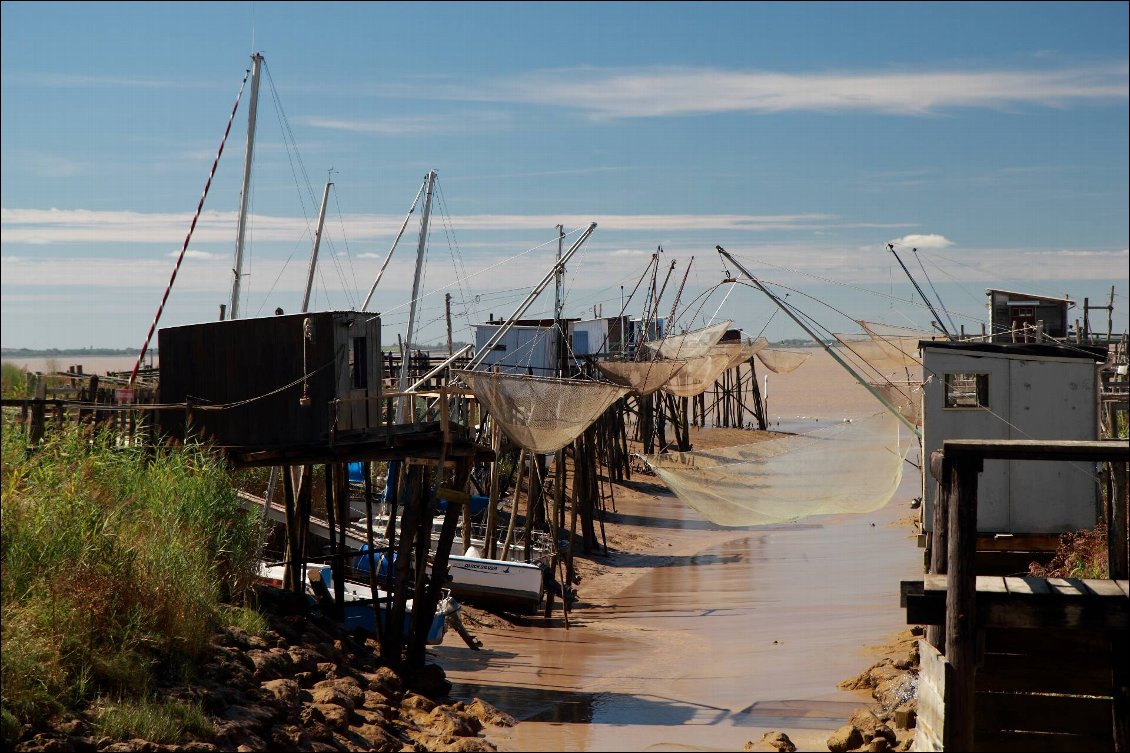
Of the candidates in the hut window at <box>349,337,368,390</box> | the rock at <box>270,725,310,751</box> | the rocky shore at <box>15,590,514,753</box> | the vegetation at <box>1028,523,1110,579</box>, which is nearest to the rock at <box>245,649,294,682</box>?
the rocky shore at <box>15,590,514,753</box>

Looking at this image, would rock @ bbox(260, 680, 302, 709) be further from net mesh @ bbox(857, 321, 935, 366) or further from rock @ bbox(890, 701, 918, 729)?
net mesh @ bbox(857, 321, 935, 366)

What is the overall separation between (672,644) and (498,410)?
347 centimetres

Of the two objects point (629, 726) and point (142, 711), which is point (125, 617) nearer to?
point (142, 711)

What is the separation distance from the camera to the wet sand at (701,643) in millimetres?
9797

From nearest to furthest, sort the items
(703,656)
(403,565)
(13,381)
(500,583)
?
(13,381), (403,565), (703,656), (500,583)

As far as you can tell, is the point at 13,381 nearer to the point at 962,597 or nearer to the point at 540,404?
the point at 540,404

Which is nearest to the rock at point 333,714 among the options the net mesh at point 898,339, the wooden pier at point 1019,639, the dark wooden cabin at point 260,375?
the dark wooden cabin at point 260,375

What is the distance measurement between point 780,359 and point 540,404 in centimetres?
2290

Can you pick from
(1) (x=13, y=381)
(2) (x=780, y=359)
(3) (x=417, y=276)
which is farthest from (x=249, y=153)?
(2) (x=780, y=359)

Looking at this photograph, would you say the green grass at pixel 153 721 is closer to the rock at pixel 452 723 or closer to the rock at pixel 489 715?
the rock at pixel 452 723

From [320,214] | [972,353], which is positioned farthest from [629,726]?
[320,214]

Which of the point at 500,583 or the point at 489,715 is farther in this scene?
the point at 500,583

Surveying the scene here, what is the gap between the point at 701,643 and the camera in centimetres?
1324

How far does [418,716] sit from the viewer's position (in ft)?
32.0
